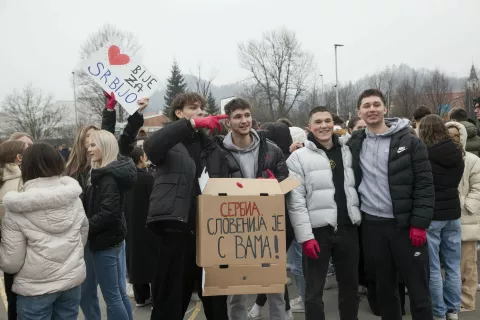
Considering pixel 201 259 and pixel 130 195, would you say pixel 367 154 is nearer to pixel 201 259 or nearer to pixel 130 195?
pixel 201 259

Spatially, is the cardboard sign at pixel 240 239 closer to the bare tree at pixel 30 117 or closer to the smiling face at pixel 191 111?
the smiling face at pixel 191 111

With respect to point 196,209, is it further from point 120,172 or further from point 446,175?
point 446,175

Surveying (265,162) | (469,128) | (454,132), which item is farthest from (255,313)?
(469,128)

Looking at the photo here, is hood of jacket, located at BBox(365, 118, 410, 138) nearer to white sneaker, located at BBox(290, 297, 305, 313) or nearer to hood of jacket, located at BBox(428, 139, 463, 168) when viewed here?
hood of jacket, located at BBox(428, 139, 463, 168)

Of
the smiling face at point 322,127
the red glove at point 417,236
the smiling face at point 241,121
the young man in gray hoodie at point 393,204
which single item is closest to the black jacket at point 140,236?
the smiling face at point 241,121

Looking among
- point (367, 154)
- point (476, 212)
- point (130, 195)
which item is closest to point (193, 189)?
point (367, 154)

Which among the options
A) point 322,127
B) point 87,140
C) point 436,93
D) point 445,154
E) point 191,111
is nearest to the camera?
point 191,111

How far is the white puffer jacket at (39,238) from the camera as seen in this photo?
9.26ft

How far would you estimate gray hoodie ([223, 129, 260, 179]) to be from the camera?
138 inches

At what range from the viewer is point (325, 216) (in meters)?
3.53

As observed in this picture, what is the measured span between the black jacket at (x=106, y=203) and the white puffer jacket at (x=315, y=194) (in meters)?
1.45

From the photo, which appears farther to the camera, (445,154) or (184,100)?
(445,154)

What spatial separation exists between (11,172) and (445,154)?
411cm

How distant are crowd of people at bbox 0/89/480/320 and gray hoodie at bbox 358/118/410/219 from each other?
1 cm
